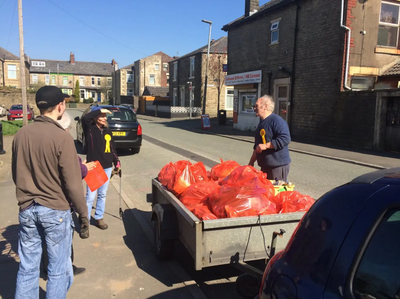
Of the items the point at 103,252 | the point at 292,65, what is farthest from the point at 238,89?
the point at 103,252

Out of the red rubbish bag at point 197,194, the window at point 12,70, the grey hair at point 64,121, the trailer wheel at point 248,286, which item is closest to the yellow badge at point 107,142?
the red rubbish bag at point 197,194

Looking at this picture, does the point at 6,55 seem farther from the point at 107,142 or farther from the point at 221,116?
the point at 107,142

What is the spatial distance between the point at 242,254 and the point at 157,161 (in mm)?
7880

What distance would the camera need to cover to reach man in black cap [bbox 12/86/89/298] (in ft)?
8.20

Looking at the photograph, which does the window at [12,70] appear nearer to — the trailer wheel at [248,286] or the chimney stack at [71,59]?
the chimney stack at [71,59]

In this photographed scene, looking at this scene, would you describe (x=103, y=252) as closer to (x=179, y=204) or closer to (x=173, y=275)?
(x=173, y=275)

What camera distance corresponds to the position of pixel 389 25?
15453 millimetres

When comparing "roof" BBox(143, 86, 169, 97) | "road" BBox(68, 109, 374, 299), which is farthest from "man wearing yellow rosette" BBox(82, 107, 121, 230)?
"roof" BBox(143, 86, 169, 97)

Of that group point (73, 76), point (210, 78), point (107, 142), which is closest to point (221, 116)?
point (210, 78)

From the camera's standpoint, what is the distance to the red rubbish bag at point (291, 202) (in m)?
3.36

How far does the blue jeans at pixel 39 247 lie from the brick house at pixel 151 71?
203 ft

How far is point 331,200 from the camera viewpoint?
172 centimetres

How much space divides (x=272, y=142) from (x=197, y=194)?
4.37ft

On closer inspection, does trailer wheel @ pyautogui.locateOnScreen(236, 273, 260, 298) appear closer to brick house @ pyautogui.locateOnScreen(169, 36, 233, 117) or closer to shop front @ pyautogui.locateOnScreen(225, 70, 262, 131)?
shop front @ pyautogui.locateOnScreen(225, 70, 262, 131)
